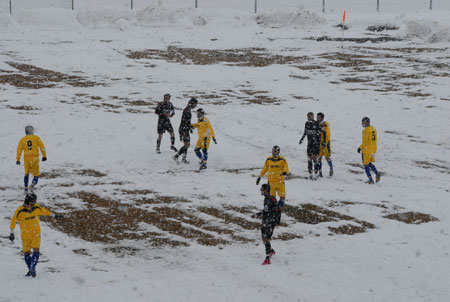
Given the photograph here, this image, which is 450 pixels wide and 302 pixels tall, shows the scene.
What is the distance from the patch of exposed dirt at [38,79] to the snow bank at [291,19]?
28115 mm

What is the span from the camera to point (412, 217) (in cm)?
1358

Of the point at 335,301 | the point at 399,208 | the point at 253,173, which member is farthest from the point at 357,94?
the point at 335,301

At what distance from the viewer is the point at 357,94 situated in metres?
29.1

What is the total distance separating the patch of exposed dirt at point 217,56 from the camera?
38.6 m

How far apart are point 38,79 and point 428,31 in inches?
1277

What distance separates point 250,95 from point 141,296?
2049 cm

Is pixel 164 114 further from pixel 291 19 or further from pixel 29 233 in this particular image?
pixel 291 19

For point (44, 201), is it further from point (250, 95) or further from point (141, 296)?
point (250, 95)

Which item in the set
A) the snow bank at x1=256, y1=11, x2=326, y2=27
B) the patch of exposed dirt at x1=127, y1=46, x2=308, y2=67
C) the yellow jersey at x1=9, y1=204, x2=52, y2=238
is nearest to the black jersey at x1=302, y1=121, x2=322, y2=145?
the yellow jersey at x1=9, y1=204, x2=52, y2=238

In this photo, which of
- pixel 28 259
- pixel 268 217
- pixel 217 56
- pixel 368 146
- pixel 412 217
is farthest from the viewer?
pixel 217 56

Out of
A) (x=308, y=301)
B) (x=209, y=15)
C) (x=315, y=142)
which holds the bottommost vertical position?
(x=308, y=301)

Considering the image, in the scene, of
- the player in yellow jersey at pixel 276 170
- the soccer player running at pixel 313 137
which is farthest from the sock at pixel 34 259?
the soccer player running at pixel 313 137

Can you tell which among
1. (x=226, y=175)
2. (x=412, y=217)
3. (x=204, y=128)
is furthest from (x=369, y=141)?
(x=204, y=128)

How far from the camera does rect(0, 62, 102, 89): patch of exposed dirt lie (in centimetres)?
3039
